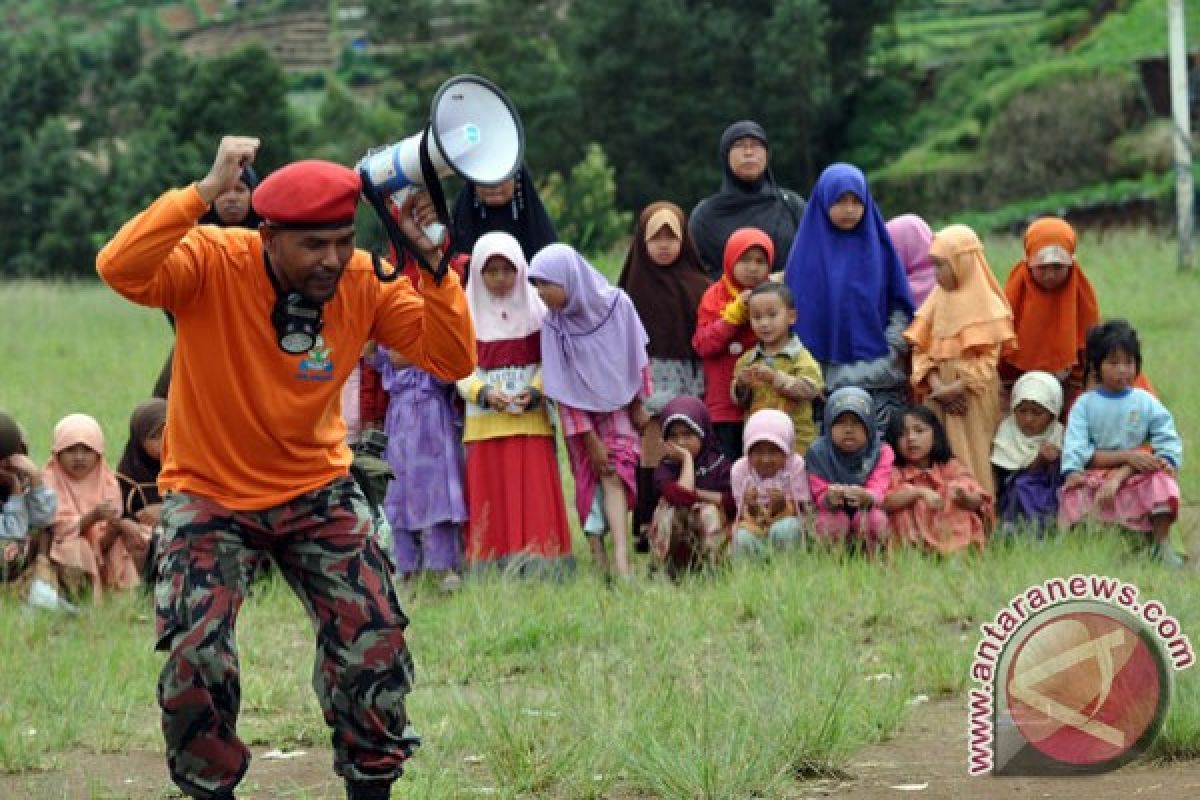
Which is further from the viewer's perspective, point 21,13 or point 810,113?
point 21,13

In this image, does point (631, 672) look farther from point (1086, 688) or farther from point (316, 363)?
point (316, 363)

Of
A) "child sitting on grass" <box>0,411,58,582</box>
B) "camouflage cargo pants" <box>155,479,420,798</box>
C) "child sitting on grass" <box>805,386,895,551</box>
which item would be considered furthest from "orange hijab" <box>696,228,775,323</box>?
"camouflage cargo pants" <box>155,479,420,798</box>

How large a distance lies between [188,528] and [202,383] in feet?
1.18

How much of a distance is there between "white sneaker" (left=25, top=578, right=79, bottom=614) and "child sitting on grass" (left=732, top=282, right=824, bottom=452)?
304 centimetres

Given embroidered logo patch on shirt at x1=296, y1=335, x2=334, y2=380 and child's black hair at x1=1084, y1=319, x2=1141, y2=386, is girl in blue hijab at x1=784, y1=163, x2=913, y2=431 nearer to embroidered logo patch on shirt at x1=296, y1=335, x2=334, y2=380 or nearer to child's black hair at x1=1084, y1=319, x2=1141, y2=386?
child's black hair at x1=1084, y1=319, x2=1141, y2=386

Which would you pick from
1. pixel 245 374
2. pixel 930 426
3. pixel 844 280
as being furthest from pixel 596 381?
pixel 245 374

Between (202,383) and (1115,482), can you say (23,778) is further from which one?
(1115,482)

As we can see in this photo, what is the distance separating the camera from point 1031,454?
925 centimetres

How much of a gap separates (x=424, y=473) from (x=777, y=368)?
1.68 metres

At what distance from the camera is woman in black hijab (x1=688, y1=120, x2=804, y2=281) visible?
10.1 metres

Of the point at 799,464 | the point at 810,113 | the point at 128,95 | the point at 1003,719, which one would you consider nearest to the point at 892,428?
the point at 799,464

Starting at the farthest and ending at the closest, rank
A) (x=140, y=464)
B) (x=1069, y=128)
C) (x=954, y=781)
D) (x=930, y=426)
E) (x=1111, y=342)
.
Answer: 1. (x=1069, y=128)
2. (x=140, y=464)
3. (x=930, y=426)
4. (x=1111, y=342)
5. (x=954, y=781)

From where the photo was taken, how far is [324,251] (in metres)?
5.03

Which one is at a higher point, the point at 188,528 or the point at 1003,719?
the point at 188,528
